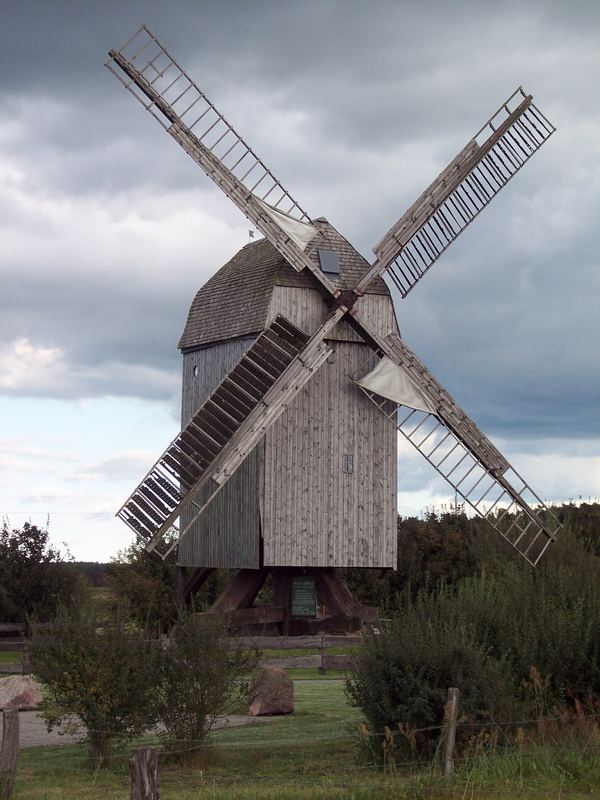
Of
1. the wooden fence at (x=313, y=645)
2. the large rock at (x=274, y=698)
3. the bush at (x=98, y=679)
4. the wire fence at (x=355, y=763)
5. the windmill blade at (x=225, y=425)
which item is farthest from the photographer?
the windmill blade at (x=225, y=425)

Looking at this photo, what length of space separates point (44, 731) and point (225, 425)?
8472 mm

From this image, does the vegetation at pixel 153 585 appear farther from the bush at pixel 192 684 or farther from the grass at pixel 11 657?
the bush at pixel 192 684

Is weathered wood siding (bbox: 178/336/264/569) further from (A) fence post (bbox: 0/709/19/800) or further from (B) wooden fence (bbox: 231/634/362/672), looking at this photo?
(A) fence post (bbox: 0/709/19/800)

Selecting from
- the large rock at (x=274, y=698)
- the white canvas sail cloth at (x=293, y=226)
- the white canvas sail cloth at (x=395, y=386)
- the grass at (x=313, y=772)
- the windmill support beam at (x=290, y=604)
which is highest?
the white canvas sail cloth at (x=293, y=226)

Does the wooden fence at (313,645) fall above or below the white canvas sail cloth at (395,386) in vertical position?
below

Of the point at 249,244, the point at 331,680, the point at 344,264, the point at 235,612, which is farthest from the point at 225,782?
the point at 249,244

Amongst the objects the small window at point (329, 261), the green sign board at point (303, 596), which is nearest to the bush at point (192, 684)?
the green sign board at point (303, 596)

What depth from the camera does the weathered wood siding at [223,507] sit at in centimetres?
Result: 2723

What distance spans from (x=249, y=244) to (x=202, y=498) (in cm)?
654

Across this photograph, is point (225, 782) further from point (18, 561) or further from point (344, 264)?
point (18, 561)

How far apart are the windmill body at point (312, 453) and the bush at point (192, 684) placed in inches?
411

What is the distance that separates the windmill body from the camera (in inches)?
1064

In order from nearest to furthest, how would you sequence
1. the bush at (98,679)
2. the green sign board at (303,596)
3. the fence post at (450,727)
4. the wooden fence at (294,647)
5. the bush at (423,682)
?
A: the fence post at (450,727)
the bush at (423,682)
the bush at (98,679)
the wooden fence at (294,647)
the green sign board at (303,596)

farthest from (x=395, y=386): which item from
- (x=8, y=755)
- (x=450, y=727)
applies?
(x=8, y=755)
